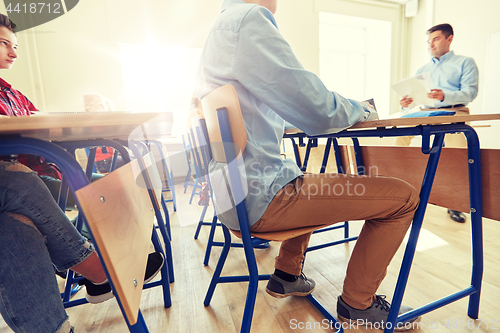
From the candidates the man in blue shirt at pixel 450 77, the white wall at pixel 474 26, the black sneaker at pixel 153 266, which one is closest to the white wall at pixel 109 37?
the white wall at pixel 474 26

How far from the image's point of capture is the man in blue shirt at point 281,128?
25.9 inches

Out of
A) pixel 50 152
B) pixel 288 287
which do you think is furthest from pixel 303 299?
pixel 50 152

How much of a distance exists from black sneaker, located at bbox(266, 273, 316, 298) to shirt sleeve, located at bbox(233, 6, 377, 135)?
0.75 meters

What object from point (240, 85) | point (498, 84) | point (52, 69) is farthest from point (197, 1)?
point (498, 84)

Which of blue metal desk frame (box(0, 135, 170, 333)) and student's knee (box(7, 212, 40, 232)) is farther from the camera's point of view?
student's knee (box(7, 212, 40, 232))

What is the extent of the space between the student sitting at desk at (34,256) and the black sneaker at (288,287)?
63cm

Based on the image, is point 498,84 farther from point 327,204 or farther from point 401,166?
point 327,204

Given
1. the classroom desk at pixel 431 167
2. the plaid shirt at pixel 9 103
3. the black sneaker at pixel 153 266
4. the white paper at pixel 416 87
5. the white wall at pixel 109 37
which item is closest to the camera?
the classroom desk at pixel 431 167

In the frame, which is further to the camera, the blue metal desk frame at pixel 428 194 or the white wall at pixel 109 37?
the white wall at pixel 109 37

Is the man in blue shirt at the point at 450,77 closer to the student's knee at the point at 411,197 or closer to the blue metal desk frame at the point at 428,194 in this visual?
the blue metal desk frame at the point at 428,194

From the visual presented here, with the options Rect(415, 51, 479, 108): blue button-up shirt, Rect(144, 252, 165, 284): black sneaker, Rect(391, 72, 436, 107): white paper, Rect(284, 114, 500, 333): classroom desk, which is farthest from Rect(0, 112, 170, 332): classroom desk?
Rect(415, 51, 479, 108): blue button-up shirt

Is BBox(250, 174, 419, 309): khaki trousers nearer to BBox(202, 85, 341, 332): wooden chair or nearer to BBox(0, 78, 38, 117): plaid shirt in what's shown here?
BBox(202, 85, 341, 332): wooden chair

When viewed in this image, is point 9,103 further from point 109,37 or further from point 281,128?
point 109,37

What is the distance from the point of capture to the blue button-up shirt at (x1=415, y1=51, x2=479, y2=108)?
7.79ft
